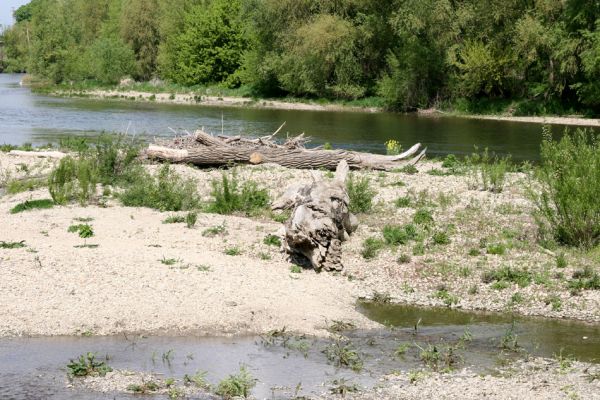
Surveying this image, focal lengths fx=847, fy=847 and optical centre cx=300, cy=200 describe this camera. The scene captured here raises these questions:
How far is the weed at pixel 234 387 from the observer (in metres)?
9.97

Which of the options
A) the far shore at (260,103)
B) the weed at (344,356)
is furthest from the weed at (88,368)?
the far shore at (260,103)

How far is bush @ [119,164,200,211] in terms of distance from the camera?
19594mm

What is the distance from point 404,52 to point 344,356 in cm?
4938

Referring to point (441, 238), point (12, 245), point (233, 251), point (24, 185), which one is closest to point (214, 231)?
point (233, 251)

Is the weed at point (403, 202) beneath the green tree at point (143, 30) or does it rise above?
beneath

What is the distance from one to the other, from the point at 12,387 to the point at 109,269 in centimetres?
458

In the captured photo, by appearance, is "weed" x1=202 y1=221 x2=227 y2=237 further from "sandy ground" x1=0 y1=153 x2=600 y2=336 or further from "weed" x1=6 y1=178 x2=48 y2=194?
"weed" x1=6 y1=178 x2=48 y2=194

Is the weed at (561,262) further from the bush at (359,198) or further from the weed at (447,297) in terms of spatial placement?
the bush at (359,198)

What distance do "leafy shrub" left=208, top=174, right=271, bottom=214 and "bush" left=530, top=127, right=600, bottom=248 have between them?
644cm

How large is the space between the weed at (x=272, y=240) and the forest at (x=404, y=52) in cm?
3420

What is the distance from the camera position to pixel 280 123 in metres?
47.3

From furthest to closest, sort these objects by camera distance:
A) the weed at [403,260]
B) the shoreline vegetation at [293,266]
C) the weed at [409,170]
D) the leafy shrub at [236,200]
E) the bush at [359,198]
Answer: the weed at [409,170] → the leafy shrub at [236,200] → the bush at [359,198] → the weed at [403,260] → the shoreline vegetation at [293,266]

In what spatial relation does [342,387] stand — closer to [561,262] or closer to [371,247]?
[371,247]

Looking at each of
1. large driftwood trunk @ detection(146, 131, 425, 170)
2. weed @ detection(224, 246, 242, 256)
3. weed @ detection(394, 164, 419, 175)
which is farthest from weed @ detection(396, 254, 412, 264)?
large driftwood trunk @ detection(146, 131, 425, 170)
